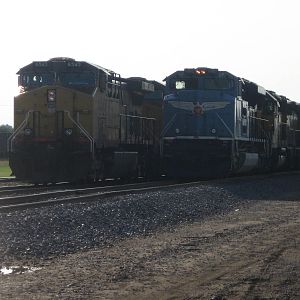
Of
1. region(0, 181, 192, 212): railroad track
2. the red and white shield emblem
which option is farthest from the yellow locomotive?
the red and white shield emblem

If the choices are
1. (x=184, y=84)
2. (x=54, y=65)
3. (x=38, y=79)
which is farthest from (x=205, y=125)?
(x=38, y=79)

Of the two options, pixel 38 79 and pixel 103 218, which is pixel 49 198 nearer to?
pixel 103 218

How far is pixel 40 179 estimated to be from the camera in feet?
77.3

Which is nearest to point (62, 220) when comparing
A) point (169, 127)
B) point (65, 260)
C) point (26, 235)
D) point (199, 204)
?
point (26, 235)

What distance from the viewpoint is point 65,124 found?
2431cm

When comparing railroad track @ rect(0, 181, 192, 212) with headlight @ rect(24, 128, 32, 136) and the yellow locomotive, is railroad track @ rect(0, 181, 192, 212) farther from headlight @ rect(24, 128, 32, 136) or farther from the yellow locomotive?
headlight @ rect(24, 128, 32, 136)

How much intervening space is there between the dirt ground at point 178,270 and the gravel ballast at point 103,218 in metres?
0.60

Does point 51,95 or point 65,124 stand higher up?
point 51,95

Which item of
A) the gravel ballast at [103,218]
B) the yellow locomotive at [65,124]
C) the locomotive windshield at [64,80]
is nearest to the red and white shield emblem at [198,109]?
the yellow locomotive at [65,124]

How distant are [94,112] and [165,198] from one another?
713 centimetres

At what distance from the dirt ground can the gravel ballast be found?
60cm

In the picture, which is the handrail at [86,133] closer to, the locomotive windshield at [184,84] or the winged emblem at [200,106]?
the winged emblem at [200,106]

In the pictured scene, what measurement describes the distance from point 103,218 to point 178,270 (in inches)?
211

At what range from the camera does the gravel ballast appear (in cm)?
1071
